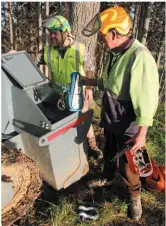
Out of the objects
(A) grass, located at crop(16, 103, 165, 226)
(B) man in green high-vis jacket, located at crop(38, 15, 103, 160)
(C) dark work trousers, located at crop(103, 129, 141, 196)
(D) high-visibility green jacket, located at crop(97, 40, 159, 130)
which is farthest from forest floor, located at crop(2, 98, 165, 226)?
(B) man in green high-vis jacket, located at crop(38, 15, 103, 160)

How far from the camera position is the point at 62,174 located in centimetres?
263

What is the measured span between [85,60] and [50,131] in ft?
3.58

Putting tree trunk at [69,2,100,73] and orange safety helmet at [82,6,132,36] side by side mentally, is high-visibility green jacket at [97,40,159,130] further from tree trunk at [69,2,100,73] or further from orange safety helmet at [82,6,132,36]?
tree trunk at [69,2,100,73]

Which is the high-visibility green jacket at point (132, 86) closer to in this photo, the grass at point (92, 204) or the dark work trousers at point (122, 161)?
the dark work trousers at point (122, 161)

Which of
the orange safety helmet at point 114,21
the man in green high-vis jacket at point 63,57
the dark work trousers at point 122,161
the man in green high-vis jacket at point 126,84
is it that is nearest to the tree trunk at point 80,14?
the man in green high-vis jacket at point 63,57

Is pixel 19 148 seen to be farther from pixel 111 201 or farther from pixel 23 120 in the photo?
pixel 111 201

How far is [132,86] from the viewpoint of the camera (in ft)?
6.57

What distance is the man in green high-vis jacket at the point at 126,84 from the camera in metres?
1.98

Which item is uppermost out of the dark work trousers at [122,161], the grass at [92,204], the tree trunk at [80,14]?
the tree trunk at [80,14]

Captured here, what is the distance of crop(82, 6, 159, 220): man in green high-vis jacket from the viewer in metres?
1.98

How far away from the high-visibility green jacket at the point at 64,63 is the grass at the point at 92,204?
3.49 feet

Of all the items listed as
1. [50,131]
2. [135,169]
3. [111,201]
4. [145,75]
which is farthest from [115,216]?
[145,75]

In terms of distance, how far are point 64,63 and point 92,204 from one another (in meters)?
1.43

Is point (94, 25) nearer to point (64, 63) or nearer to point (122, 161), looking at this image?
point (64, 63)
